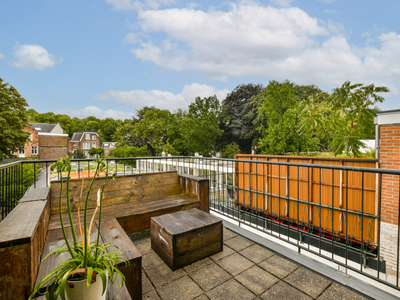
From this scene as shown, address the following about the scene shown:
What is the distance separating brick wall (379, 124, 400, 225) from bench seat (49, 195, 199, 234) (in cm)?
545

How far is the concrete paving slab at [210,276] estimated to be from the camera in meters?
1.69

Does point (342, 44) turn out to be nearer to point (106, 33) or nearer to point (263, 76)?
point (263, 76)

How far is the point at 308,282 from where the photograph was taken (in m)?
1.69

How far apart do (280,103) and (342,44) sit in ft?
29.0

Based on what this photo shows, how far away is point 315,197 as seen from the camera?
6613 mm

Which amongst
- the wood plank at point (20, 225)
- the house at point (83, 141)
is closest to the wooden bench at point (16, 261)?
the wood plank at point (20, 225)

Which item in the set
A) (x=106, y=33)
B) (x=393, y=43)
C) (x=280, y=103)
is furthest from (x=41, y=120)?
(x=393, y=43)

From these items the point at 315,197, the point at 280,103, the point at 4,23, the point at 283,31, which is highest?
the point at 4,23

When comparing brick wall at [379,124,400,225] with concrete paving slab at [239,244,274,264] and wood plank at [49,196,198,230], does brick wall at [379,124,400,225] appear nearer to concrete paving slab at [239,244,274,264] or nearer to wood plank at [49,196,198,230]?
concrete paving slab at [239,244,274,264]

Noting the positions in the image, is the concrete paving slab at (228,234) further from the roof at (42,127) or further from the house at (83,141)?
the house at (83,141)

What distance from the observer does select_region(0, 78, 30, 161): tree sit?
13.3m

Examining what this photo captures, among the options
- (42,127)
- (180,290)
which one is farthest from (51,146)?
(180,290)

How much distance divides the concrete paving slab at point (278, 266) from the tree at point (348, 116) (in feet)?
22.2

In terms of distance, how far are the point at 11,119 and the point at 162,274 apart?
17.9 meters
